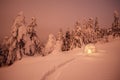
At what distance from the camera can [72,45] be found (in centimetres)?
1892

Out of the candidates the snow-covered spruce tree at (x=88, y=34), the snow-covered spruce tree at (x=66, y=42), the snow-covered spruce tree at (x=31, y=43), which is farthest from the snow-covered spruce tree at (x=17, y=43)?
the snow-covered spruce tree at (x=88, y=34)

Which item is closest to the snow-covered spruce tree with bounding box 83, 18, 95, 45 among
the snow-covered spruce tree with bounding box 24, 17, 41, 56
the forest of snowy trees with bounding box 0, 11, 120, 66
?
the forest of snowy trees with bounding box 0, 11, 120, 66

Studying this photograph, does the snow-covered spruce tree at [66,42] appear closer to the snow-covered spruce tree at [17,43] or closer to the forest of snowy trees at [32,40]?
the forest of snowy trees at [32,40]

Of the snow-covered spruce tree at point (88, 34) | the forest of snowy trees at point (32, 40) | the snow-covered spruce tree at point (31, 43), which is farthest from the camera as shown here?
the snow-covered spruce tree at point (88, 34)

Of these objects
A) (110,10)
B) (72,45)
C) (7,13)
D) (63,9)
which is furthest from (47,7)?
(72,45)

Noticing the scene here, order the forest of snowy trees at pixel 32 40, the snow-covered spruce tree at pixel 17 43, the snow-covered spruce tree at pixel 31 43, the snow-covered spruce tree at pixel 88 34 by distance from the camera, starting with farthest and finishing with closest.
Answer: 1. the snow-covered spruce tree at pixel 88 34
2. the snow-covered spruce tree at pixel 31 43
3. the snow-covered spruce tree at pixel 17 43
4. the forest of snowy trees at pixel 32 40

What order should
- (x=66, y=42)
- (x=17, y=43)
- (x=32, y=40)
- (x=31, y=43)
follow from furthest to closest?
(x=66, y=42)
(x=31, y=43)
(x=32, y=40)
(x=17, y=43)

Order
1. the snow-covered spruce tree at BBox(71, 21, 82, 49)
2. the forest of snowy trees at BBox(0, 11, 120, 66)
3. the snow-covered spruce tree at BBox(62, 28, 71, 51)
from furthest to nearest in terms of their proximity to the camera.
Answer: the snow-covered spruce tree at BBox(71, 21, 82, 49) → the snow-covered spruce tree at BBox(62, 28, 71, 51) → the forest of snowy trees at BBox(0, 11, 120, 66)

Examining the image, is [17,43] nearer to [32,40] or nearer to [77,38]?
[32,40]

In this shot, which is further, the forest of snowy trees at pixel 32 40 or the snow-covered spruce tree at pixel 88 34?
the snow-covered spruce tree at pixel 88 34

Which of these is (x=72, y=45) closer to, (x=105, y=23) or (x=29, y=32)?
(x=29, y=32)

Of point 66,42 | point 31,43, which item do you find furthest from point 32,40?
point 66,42

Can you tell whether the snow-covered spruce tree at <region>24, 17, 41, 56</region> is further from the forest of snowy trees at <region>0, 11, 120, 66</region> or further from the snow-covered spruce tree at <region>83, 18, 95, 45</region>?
the snow-covered spruce tree at <region>83, 18, 95, 45</region>

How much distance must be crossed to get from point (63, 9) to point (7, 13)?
11.2ft
